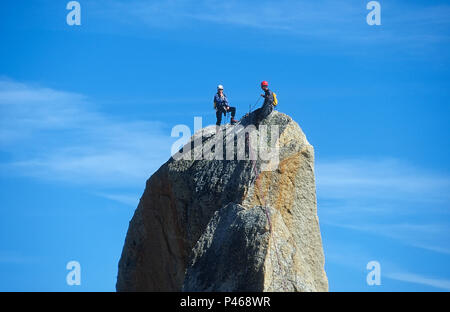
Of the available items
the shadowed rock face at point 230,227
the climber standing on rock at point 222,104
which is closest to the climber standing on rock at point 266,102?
the shadowed rock face at point 230,227

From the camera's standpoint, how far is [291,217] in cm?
3975

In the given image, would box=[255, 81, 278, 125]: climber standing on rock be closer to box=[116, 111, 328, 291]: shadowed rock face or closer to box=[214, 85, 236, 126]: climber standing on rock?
box=[116, 111, 328, 291]: shadowed rock face

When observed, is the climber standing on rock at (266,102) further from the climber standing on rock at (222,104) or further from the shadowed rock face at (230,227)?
the climber standing on rock at (222,104)

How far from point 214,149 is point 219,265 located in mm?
7081

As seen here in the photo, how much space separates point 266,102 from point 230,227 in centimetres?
607

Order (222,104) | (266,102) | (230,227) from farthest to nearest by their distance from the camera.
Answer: (222,104), (266,102), (230,227)

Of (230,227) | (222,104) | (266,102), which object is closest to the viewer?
(230,227)

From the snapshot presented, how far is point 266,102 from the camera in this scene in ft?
137

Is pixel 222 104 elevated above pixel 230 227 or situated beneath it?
elevated above

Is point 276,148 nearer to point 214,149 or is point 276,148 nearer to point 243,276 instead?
point 214,149

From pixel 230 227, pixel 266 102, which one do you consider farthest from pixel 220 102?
pixel 230 227

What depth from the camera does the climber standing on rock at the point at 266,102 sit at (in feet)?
136

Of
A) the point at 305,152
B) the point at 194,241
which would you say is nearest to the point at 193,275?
the point at 194,241

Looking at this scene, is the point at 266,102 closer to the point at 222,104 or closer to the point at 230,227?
the point at 222,104
